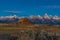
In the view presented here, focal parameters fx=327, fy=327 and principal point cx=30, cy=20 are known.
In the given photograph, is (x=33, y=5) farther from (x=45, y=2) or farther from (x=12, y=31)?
(x=12, y=31)

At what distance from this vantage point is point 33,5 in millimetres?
11078

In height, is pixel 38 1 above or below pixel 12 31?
above

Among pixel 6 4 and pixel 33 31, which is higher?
pixel 6 4

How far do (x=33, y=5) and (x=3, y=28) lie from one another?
1276 mm

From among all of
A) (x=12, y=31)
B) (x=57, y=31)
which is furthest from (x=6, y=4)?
(x=57, y=31)

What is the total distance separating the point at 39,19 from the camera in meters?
10.9

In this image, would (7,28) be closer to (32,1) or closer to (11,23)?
(11,23)

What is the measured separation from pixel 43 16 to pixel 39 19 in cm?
17

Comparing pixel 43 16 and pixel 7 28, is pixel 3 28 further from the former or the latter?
pixel 43 16

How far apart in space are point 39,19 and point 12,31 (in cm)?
99

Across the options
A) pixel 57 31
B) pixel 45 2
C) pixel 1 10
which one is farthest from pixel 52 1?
pixel 1 10

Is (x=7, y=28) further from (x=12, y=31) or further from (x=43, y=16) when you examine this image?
(x=43, y=16)

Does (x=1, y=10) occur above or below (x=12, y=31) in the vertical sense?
above

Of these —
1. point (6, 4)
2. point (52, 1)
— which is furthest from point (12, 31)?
point (52, 1)
